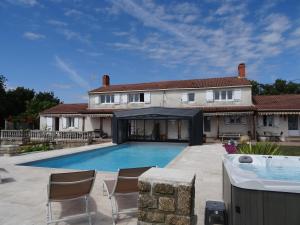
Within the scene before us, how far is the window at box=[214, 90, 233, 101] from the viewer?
3284cm

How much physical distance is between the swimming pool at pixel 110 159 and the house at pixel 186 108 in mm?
5476

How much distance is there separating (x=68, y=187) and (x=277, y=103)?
110 feet

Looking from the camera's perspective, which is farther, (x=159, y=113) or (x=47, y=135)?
(x=47, y=135)

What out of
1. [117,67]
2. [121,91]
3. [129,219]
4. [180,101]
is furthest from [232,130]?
[129,219]

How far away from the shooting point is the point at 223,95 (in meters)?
33.2

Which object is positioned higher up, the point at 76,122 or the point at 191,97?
the point at 191,97

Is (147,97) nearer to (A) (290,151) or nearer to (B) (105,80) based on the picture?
(B) (105,80)

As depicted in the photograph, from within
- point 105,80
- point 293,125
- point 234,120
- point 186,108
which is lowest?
point 293,125

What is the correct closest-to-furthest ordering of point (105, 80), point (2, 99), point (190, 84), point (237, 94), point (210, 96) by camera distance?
point (237, 94) → point (210, 96) → point (190, 84) → point (105, 80) → point (2, 99)

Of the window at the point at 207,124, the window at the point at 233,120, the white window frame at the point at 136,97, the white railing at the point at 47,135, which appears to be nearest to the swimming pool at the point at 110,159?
the white railing at the point at 47,135

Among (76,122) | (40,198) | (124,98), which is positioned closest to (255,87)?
(124,98)

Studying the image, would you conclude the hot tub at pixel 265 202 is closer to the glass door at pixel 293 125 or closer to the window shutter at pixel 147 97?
the glass door at pixel 293 125

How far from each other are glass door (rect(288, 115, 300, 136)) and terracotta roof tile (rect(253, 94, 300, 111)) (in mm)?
1611

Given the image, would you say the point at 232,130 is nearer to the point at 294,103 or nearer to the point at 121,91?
the point at 294,103
